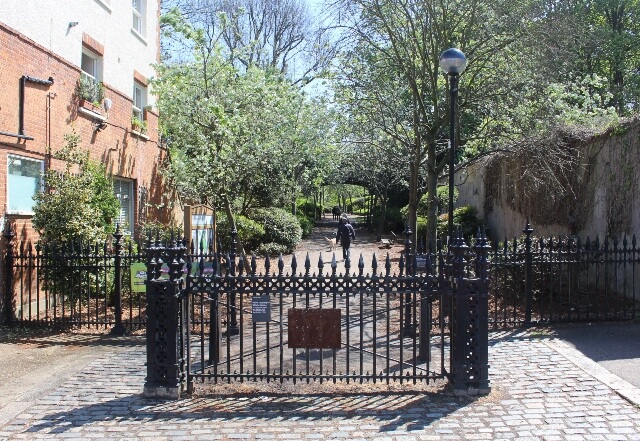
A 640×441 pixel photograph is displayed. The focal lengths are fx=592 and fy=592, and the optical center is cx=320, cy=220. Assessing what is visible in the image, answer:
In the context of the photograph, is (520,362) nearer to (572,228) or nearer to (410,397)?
(410,397)

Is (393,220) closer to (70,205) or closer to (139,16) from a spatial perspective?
(139,16)


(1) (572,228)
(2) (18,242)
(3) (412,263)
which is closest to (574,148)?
(1) (572,228)

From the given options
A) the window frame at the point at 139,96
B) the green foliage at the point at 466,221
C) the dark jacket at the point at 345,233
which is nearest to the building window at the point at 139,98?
the window frame at the point at 139,96

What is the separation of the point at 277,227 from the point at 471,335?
1673cm

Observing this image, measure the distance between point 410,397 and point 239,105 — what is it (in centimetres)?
950

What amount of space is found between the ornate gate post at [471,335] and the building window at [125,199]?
9.97 metres

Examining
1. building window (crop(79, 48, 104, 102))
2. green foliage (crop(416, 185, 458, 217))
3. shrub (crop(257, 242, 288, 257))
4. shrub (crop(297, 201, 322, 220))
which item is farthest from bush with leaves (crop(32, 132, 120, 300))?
shrub (crop(297, 201, 322, 220))

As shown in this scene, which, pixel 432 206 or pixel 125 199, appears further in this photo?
pixel 125 199

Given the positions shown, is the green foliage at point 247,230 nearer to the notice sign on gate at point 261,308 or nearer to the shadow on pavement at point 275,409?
the notice sign on gate at point 261,308

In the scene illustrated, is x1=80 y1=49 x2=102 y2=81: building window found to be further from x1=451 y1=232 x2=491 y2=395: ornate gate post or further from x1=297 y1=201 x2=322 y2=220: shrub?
x1=297 y1=201 x2=322 y2=220: shrub

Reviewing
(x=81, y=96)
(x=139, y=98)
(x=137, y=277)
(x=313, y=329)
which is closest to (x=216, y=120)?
(x=81, y=96)

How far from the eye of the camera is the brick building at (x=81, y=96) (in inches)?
378

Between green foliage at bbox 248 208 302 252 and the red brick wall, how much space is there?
7932 millimetres

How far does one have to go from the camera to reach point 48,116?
10508 mm
